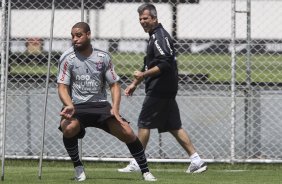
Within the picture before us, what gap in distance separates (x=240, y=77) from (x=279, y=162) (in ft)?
7.09

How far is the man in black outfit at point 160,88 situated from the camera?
9.34 m

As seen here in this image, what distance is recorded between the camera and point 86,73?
8391 millimetres

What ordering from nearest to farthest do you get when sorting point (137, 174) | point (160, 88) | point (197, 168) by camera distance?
point (137, 174) < point (160, 88) < point (197, 168)

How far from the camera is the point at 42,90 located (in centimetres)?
1138

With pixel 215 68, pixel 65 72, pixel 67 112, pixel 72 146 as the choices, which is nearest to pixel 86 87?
pixel 65 72

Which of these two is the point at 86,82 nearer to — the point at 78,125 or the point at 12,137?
the point at 78,125

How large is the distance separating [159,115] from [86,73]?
1.52m

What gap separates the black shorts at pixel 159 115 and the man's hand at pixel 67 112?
1597mm

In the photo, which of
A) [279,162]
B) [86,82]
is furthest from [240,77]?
[86,82]

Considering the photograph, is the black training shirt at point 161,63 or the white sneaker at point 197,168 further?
the white sneaker at point 197,168

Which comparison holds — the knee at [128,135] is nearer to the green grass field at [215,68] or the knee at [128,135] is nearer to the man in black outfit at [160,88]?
the man in black outfit at [160,88]

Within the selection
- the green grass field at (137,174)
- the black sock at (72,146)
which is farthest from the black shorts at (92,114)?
the green grass field at (137,174)

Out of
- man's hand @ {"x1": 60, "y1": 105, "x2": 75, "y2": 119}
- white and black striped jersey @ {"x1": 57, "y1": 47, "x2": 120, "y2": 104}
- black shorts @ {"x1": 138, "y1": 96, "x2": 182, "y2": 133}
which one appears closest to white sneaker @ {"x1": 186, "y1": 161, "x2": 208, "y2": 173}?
black shorts @ {"x1": 138, "y1": 96, "x2": 182, "y2": 133}

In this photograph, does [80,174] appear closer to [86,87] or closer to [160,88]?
[86,87]
